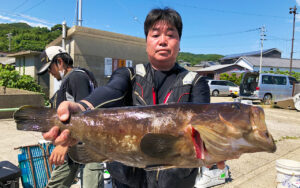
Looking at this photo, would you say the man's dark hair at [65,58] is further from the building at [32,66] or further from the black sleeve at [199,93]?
the building at [32,66]

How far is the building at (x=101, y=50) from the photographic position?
38.2ft

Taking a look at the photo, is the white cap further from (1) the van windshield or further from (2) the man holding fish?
(1) the van windshield

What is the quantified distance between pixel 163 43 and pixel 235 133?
981mm

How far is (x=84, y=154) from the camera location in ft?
5.60

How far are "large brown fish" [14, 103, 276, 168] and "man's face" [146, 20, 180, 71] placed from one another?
0.56 metres

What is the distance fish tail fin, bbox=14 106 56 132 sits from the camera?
158cm

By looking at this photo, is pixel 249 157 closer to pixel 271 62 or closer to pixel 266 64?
pixel 266 64

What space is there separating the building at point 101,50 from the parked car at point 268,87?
954 centimetres

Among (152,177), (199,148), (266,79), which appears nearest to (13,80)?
(152,177)

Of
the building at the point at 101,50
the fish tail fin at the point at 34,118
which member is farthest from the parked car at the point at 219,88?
the fish tail fin at the point at 34,118

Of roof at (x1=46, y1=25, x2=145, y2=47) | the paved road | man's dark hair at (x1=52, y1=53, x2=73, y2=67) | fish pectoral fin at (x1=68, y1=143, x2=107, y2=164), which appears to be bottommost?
the paved road

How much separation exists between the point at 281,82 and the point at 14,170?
65.5ft

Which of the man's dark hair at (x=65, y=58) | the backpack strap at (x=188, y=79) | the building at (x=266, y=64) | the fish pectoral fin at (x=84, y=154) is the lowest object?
the fish pectoral fin at (x=84, y=154)

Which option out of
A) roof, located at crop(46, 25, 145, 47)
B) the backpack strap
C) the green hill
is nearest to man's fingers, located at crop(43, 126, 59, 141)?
the backpack strap
